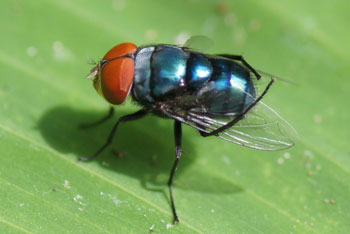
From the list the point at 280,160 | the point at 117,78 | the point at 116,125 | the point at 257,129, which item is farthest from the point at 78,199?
the point at 280,160

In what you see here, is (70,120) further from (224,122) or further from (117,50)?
(224,122)

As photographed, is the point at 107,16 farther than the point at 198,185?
Yes

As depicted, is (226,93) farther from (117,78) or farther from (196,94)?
(117,78)

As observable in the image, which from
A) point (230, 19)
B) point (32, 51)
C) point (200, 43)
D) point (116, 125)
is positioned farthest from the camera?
point (230, 19)

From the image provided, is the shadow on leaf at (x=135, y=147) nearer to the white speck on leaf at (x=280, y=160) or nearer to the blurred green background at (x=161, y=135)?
the blurred green background at (x=161, y=135)

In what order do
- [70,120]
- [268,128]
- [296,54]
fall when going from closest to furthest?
[268,128]
[70,120]
[296,54]

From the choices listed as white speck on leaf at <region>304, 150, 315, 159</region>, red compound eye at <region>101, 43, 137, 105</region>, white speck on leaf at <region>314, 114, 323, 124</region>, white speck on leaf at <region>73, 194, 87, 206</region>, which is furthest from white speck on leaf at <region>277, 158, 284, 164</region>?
white speck on leaf at <region>73, 194, 87, 206</region>

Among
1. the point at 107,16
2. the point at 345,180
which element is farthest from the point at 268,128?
the point at 107,16

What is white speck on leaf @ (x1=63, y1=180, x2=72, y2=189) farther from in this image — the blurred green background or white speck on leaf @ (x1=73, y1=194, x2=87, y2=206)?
white speck on leaf @ (x1=73, y1=194, x2=87, y2=206)
